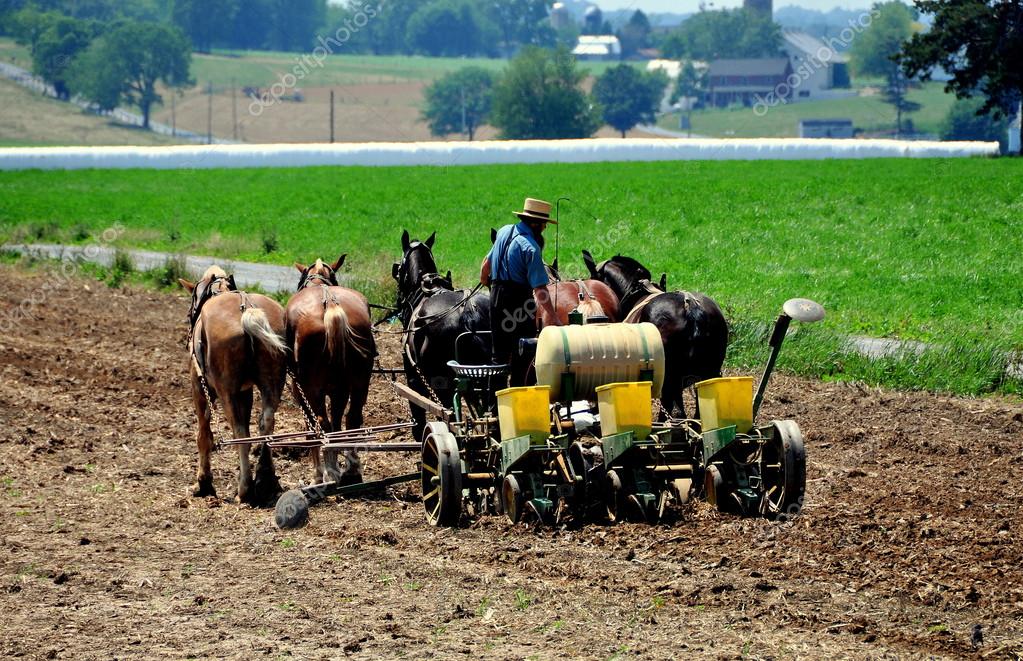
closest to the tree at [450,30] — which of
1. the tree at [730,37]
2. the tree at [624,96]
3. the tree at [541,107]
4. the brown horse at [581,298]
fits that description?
the tree at [730,37]

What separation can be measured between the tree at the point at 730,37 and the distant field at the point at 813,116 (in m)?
24.4

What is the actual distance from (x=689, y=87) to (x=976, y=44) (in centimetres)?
9064

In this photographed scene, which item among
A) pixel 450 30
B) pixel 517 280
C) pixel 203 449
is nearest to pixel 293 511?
pixel 203 449

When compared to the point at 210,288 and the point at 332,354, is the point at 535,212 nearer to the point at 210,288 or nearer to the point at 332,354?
the point at 332,354

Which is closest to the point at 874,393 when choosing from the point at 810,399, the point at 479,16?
the point at 810,399

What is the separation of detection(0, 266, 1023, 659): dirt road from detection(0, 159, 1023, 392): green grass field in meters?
5.48

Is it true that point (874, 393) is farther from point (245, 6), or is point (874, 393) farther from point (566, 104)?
point (245, 6)

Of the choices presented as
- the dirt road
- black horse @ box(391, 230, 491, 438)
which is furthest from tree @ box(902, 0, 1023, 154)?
black horse @ box(391, 230, 491, 438)

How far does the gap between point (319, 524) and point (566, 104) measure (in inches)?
3514

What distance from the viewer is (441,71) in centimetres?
15175

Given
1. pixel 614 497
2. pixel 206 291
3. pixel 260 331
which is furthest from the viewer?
pixel 206 291

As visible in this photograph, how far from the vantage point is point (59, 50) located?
12081 cm

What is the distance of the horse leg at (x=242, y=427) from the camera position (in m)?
10.7

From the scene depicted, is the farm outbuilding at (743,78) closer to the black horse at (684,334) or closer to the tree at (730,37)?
the tree at (730,37)
